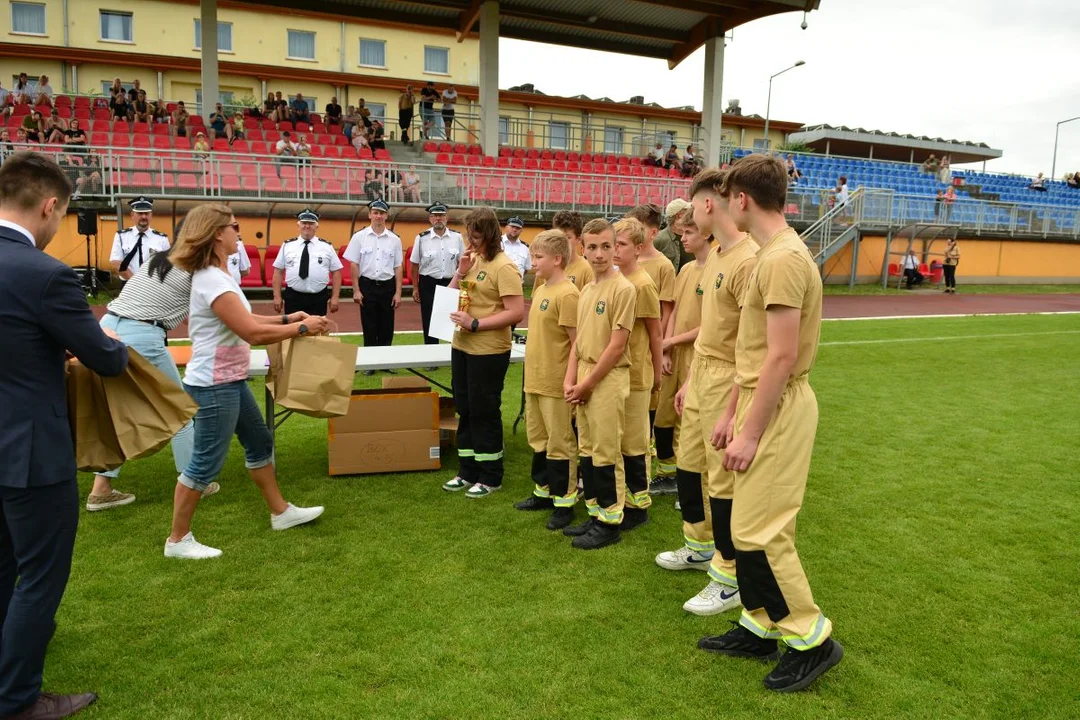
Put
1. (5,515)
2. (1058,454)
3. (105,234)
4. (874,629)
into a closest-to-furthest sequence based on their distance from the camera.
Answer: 1. (5,515)
2. (874,629)
3. (1058,454)
4. (105,234)

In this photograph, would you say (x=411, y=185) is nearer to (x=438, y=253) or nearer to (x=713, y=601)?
(x=438, y=253)

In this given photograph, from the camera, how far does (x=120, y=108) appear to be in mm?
21266

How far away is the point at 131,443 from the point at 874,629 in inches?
135

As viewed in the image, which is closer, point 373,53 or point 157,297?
point 157,297

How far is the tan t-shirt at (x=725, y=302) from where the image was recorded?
3539 mm

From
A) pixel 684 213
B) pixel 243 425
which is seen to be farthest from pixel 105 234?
pixel 684 213

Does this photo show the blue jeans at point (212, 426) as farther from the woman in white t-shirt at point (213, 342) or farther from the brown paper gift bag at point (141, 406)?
the brown paper gift bag at point (141, 406)

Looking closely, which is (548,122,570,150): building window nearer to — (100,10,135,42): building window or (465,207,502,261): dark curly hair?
(100,10,135,42): building window

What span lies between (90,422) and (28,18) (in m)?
40.2

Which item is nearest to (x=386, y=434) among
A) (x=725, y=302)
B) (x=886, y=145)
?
(x=725, y=302)

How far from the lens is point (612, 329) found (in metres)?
4.33

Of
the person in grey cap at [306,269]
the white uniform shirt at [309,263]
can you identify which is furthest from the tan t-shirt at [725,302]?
the white uniform shirt at [309,263]

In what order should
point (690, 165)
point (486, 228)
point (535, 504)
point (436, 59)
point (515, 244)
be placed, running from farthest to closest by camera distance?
point (436, 59) → point (690, 165) → point (515, 244) → point (535, 504) → point (486, 228)

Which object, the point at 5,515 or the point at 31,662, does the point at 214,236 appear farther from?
the point at 31,662
